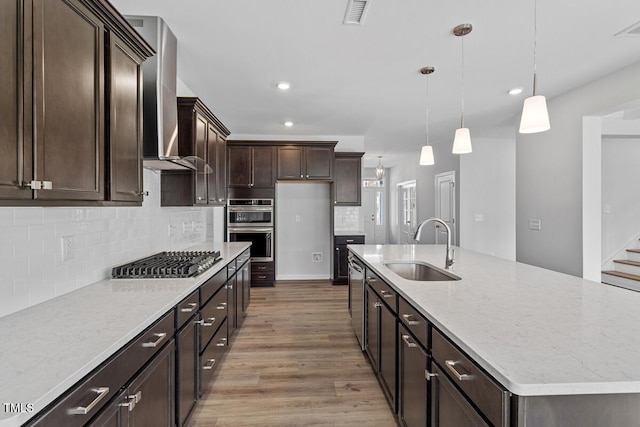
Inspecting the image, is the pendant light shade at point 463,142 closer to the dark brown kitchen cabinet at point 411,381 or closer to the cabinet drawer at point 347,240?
the dark brown kitchen cabinet at point 411,381

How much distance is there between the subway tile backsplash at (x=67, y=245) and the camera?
4.60 ft

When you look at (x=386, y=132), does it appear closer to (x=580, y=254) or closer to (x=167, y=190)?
(x=580, y=254)

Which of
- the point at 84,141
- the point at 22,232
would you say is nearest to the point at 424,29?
the point at 84,141

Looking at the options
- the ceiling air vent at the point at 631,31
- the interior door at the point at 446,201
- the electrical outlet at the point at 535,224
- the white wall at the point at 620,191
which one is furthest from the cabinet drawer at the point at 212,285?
the white wall at the point at 620,191

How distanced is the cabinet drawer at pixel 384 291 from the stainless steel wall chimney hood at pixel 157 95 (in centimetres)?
169

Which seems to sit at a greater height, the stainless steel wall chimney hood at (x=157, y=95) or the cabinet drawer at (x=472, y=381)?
the stainless steel wall chimney hood at (x=157, y=95)

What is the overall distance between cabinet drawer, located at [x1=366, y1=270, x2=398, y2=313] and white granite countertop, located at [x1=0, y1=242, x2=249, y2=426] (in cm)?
121

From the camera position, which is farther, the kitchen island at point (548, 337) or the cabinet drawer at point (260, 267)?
A: the cabinet drawer at point (260, 267)

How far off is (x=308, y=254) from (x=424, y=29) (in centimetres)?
438

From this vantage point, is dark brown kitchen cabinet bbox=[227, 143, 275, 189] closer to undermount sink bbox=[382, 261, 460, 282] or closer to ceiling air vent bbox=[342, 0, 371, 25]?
undermount sink bbox=[382, 261, 460, 282]

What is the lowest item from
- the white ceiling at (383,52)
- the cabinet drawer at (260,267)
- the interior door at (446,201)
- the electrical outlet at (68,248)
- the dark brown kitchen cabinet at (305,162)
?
the cabinet drawer at (260,267)

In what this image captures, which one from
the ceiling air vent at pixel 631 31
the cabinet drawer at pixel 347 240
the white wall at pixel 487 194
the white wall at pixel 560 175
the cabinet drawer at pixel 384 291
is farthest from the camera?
the white wall at pixel 487 194

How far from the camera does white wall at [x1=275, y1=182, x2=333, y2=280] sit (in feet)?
20.0

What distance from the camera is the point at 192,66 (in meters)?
3.09
